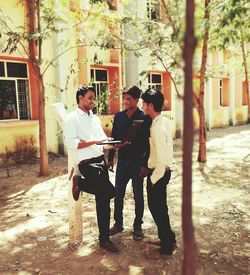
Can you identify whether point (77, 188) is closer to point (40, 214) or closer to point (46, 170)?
point (40, 214)

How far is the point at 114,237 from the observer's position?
437 centimetres

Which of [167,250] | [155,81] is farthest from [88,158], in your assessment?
[155,81]

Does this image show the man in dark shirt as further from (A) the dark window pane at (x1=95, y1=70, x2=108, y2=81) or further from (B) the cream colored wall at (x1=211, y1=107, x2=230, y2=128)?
(B) the cream colored wall at (x1=211, y1=107, x2=230, y2=128)

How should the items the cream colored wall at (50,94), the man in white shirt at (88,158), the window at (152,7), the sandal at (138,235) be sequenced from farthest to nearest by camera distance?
the cream colored wall at (50,94) < the window at (152,7) < the sandal at (138,235) < the man in white shirt at (88,158)

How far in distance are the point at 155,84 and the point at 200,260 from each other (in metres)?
11.5

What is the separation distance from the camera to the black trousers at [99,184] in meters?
3.80

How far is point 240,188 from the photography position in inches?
267

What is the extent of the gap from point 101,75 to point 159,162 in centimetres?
930

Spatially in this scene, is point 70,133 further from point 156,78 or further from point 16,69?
point 156,78

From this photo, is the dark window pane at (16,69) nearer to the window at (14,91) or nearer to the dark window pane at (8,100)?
the window at (14,91)

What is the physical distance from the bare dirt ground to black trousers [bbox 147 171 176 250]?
0.69ft

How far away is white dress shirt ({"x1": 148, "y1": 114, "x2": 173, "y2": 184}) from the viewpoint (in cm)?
367

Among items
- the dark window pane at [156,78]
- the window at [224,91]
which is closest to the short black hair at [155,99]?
the dark window pane at [156,78]

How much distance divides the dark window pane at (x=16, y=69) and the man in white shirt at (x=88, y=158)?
6481mm
